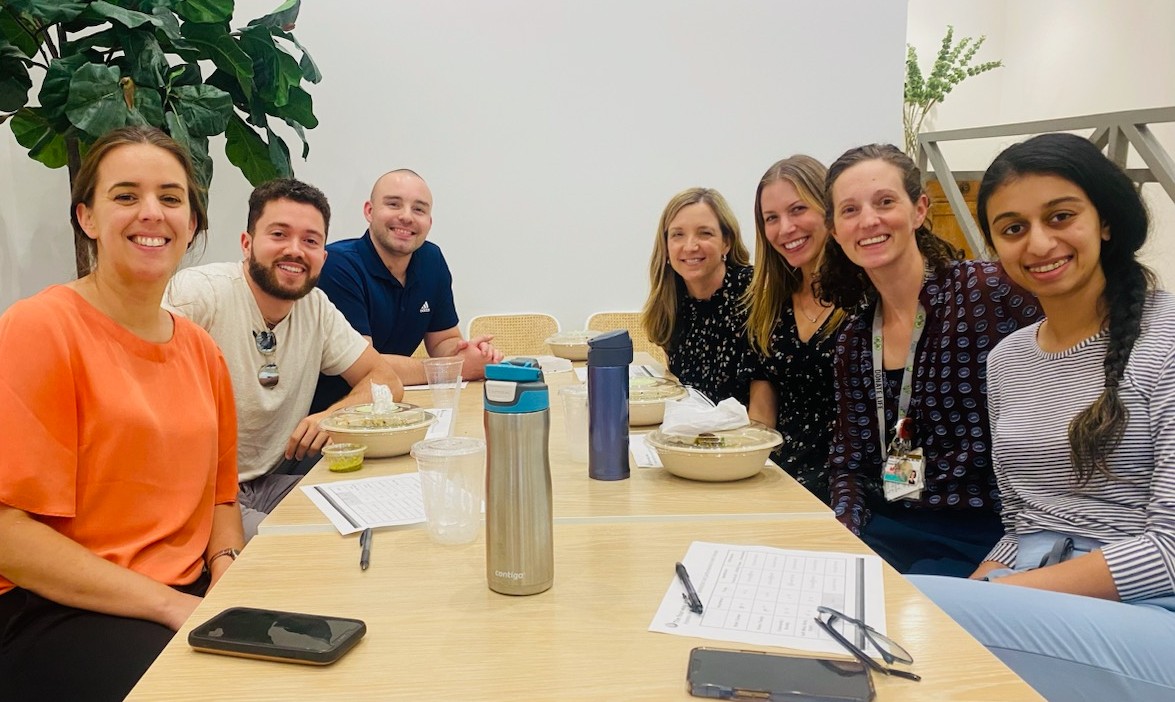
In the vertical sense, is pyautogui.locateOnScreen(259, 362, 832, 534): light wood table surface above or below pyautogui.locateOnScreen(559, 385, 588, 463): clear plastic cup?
below

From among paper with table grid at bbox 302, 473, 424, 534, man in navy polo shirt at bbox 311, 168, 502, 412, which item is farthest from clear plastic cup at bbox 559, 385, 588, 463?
man in navy polo shirt at bbox 311, 168, 502, 412

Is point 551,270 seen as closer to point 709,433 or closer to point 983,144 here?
point 709,433

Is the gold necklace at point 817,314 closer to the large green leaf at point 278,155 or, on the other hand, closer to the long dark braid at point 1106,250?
the long dark braid at point 1106,250

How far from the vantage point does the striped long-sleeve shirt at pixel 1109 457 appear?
1.24 metres

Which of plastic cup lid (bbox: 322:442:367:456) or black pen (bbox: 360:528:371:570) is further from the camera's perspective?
plastic cup lid (bbox: 322:442:367:456)

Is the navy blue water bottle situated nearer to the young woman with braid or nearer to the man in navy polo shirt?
the young woman with braid

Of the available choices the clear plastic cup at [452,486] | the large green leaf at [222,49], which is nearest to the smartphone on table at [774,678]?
the clear plastic cup at [452,486]

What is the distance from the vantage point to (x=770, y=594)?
3.15 feet

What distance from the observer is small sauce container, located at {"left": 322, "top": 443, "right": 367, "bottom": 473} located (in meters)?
1.57

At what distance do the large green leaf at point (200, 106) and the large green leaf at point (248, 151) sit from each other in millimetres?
287

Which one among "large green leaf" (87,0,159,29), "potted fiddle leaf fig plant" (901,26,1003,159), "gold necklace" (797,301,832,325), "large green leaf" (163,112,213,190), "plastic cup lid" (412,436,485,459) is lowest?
"plastic cup lid" (412,436,485,459)

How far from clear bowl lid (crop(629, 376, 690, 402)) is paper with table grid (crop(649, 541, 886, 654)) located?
2.93 feet

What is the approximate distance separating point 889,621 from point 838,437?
1.17 metres

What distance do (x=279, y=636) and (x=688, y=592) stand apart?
474mm
